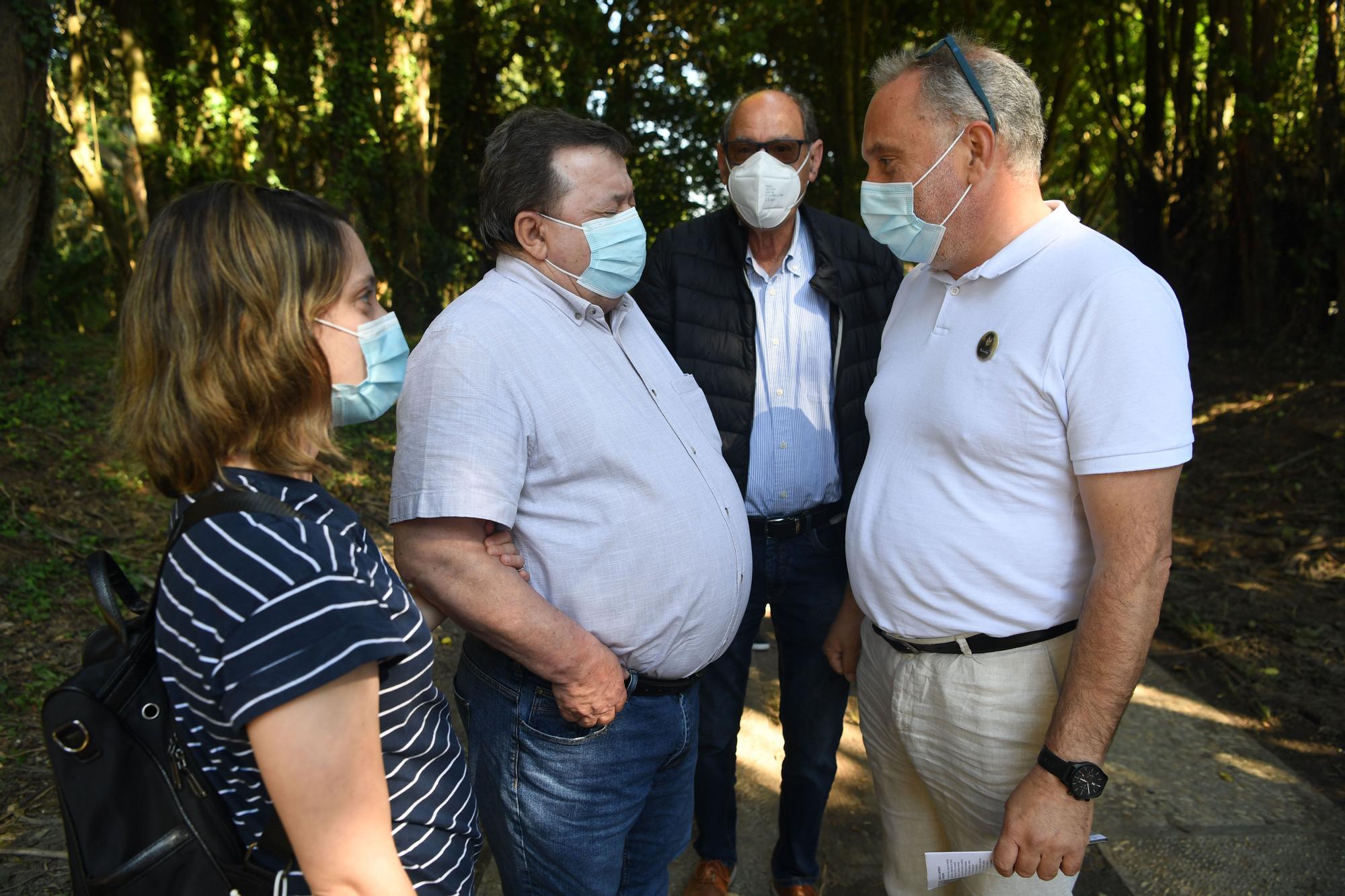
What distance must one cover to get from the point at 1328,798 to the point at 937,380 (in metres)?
2.59

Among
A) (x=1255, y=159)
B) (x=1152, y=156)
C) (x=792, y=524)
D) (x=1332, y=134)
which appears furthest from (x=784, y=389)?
(x=1152, y=156)

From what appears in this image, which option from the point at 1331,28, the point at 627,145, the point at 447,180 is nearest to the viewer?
Answer: the point at 627,145

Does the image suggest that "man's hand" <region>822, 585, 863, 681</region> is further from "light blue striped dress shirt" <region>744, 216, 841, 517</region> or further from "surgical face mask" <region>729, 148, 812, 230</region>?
"surgical face mask" <region>729, 148, 812, 230</region>

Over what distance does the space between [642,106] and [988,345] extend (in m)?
10.0

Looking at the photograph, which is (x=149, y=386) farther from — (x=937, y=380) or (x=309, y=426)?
(x=937, y=380)

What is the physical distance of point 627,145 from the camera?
Answer: 7.56ft

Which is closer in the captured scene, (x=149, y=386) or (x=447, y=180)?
(x=149, y=386)

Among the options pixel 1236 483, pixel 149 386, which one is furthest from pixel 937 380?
pixel 1236 483

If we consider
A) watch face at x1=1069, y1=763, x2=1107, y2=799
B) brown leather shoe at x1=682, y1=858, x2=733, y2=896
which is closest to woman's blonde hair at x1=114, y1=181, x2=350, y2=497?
watch face at x1=1069, y1=763, x2=1107, y2=799

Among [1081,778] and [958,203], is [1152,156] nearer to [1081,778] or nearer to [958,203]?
[958,203]

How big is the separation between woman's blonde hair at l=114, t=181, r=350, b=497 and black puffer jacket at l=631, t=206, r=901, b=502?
1.56 meters

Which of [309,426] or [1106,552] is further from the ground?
[309,426]

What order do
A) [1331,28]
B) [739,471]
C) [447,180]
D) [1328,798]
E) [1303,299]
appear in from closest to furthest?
1. [739,471]
2. [1328,798]
3. [1331,28]
4. [1303,299]
5. [447,180]

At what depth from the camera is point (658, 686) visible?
2016 mm
